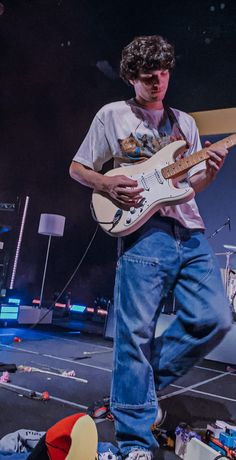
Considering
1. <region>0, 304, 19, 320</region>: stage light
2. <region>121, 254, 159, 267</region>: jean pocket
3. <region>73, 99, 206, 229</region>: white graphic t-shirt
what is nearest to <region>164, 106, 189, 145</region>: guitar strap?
<region>73, 99, 206, 229</region>: white graphic t-shirt

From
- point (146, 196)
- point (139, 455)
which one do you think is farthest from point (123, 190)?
point (139, 455)

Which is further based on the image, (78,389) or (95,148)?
(78,389)

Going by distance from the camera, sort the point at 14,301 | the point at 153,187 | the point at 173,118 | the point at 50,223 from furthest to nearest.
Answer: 1. the point at 50,223
2. the point at 14,301
3. the point at 173,118
4. the point at 153,187

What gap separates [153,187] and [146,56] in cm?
68

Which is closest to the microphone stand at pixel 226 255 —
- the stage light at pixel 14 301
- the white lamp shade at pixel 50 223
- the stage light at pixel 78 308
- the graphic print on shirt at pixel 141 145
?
the white lamp shade at pixel 50 223

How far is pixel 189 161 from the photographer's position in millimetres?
1677

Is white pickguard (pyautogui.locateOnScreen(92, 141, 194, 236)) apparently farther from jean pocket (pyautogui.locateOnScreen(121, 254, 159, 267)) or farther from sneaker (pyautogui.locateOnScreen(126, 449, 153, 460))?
sneaker (pyautogui.locateOnScreen(126, 449, 153, 460))

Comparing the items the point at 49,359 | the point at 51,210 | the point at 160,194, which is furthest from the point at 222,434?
the point at 51,210

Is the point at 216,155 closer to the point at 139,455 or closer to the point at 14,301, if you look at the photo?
the point at 139,455

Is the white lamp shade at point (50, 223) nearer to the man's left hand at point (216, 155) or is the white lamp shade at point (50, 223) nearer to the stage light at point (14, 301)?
the stage light at point (14, 301)

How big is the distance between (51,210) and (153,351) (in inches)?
275

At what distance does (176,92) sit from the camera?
6.69 meters

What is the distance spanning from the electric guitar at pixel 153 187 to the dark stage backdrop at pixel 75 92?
4.61 meters

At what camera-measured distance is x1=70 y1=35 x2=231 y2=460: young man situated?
1526 millimetres
